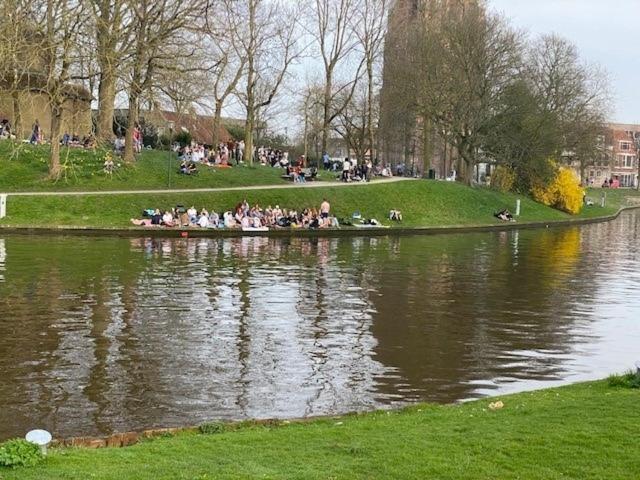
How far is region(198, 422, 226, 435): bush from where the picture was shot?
9375mm

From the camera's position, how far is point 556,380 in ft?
43.3

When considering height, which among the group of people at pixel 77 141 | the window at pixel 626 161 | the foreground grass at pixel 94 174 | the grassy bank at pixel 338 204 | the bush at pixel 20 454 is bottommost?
the bush at pixel 20 454

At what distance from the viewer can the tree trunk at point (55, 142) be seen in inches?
1559

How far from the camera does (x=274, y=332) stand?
1639 centimetres

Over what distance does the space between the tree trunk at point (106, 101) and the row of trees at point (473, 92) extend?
26.3m

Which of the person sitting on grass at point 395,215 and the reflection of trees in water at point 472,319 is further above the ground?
the person sitting on grass at point 395,215

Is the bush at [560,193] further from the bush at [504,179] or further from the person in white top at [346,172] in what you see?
the person in white top at [346,172]

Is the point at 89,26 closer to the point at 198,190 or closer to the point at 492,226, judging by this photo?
the point at 198,190

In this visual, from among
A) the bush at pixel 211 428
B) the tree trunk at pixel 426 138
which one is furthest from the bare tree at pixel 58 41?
the tree trunk at pixel 426 138

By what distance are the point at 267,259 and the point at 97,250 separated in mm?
6313

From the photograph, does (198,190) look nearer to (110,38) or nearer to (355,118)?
(110,38)

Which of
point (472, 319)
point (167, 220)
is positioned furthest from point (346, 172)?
point (472, 319)

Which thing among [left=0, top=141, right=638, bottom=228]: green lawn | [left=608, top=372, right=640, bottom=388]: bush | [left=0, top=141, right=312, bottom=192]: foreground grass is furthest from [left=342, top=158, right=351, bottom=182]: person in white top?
[left=608, top=372, right=640, bottom=388]: bush

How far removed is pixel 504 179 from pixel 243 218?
37.7m
